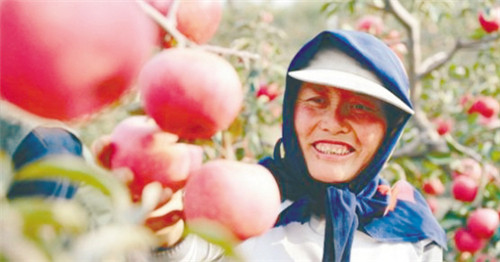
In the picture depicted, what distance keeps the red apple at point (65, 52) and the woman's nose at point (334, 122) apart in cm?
78

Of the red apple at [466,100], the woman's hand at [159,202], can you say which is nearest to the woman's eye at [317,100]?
the woman's hand at [159,202]

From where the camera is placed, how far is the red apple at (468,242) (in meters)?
2.45

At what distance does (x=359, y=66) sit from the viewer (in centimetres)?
133

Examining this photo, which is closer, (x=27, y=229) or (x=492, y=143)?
(x=27, y=229)

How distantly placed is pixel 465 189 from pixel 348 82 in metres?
1.42

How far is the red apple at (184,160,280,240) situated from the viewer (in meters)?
0.73

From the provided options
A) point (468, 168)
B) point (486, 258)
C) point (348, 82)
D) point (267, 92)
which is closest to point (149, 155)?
point (348, 82)

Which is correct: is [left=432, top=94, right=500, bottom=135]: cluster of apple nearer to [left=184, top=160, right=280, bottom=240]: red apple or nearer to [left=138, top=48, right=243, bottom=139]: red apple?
[left=184, top=160, right=280, bottom=240]: red apple

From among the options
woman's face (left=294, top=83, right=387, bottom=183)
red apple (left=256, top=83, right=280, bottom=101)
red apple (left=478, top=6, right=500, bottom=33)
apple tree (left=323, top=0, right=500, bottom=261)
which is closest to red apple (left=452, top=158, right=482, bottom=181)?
apple tree (left=323, top=0, right=500, bottom=261)

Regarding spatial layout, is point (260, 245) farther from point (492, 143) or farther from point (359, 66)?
Result: point (492, 143)

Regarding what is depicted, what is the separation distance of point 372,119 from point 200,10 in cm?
62

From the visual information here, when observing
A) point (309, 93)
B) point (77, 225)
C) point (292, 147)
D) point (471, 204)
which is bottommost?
point (471, 204)

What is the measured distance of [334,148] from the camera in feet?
4.32

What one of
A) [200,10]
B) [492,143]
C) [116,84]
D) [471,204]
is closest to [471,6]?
[492,143]
